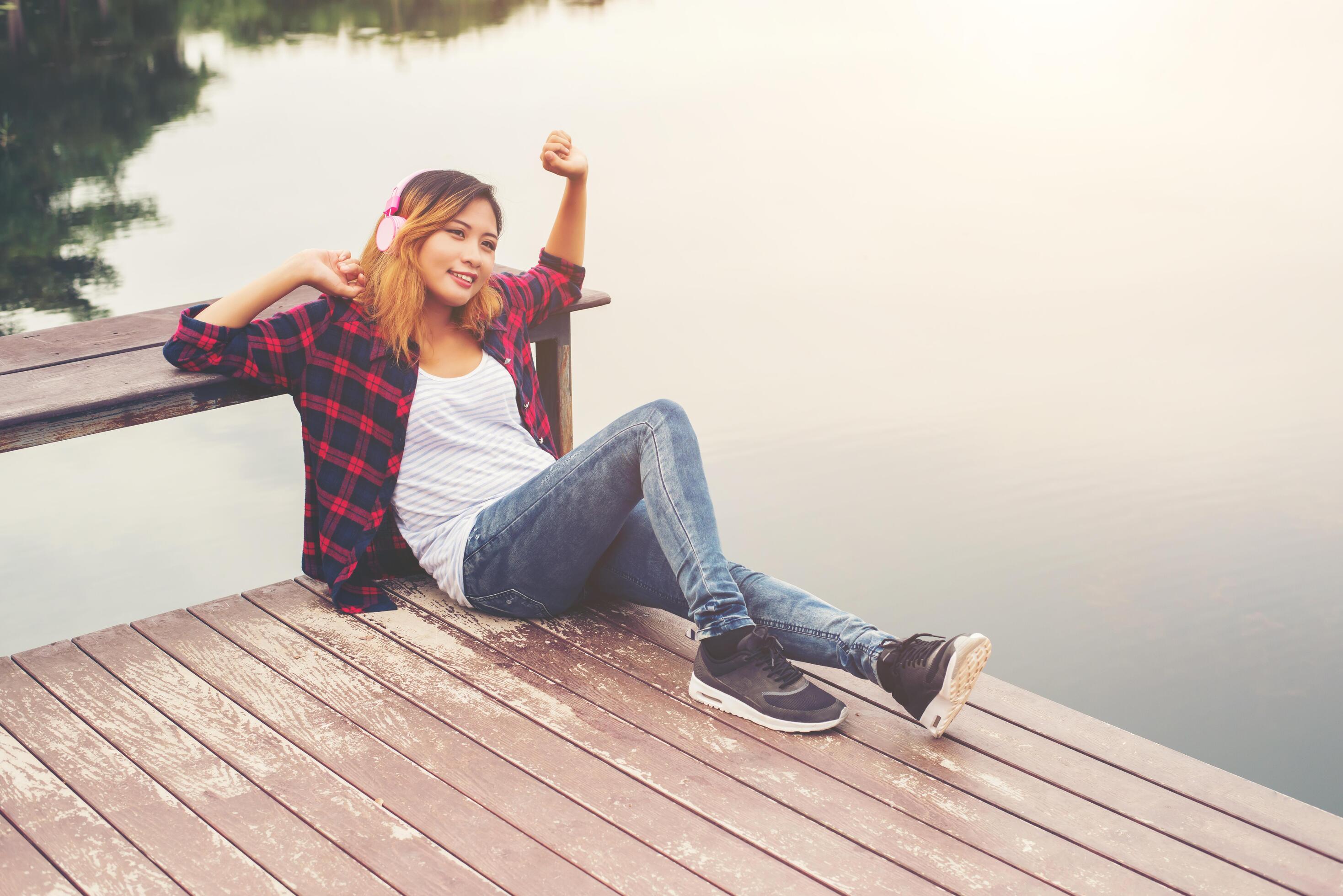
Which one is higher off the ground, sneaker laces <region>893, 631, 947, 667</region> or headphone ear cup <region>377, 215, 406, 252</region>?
headphone ear cup <region>377, 215, 406, 252</region>

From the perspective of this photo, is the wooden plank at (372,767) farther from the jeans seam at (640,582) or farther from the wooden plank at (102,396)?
the jeans seam at (640,582)

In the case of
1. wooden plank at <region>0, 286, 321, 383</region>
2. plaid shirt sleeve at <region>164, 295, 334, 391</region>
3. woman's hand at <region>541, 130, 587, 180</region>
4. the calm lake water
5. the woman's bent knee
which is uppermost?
woman's hand at <region>541, 130, 587, 180</region>

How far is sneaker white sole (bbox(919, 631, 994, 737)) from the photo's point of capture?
2.07 metres

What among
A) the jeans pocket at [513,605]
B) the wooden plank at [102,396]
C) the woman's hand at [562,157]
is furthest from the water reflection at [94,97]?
the jeans pocket at [513,605]

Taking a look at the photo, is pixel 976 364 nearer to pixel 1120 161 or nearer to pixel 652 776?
pixel 1120 161

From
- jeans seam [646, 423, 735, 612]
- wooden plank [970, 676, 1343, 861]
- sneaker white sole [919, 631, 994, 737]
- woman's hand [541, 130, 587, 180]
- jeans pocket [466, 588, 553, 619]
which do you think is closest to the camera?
wooden plank [970, 676, 1343, 861]

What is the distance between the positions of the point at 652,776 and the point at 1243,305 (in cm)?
690

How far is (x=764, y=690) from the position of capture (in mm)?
2184

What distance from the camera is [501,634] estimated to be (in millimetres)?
2514

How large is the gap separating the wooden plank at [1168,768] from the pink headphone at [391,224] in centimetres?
147

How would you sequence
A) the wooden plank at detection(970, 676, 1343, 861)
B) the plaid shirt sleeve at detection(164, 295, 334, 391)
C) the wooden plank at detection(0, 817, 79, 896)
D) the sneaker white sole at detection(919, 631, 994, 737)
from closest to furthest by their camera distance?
the wooden plank at detection(0, 817, 79, 896) → the wooden plank at detection(970, 676, 1343, 861) → the sneaker white sole at detection(919, 631, 994, 737) → the plaid shirt sleeve at detection(164, 295, 334, 391)

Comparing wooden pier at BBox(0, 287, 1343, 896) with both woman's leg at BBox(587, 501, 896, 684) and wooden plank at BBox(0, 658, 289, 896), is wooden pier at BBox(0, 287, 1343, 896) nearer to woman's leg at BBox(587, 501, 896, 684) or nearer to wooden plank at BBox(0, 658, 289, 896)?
wooden plank at BBox(0, 658, 289, 896)

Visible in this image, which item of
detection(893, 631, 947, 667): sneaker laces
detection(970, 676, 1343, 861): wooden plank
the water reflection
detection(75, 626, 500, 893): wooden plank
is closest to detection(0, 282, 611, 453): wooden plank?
detection(75, 626, 500, 893): wooden plank

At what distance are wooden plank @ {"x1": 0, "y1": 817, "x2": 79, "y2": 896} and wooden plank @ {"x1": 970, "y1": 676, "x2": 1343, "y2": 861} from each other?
1.56 metres
